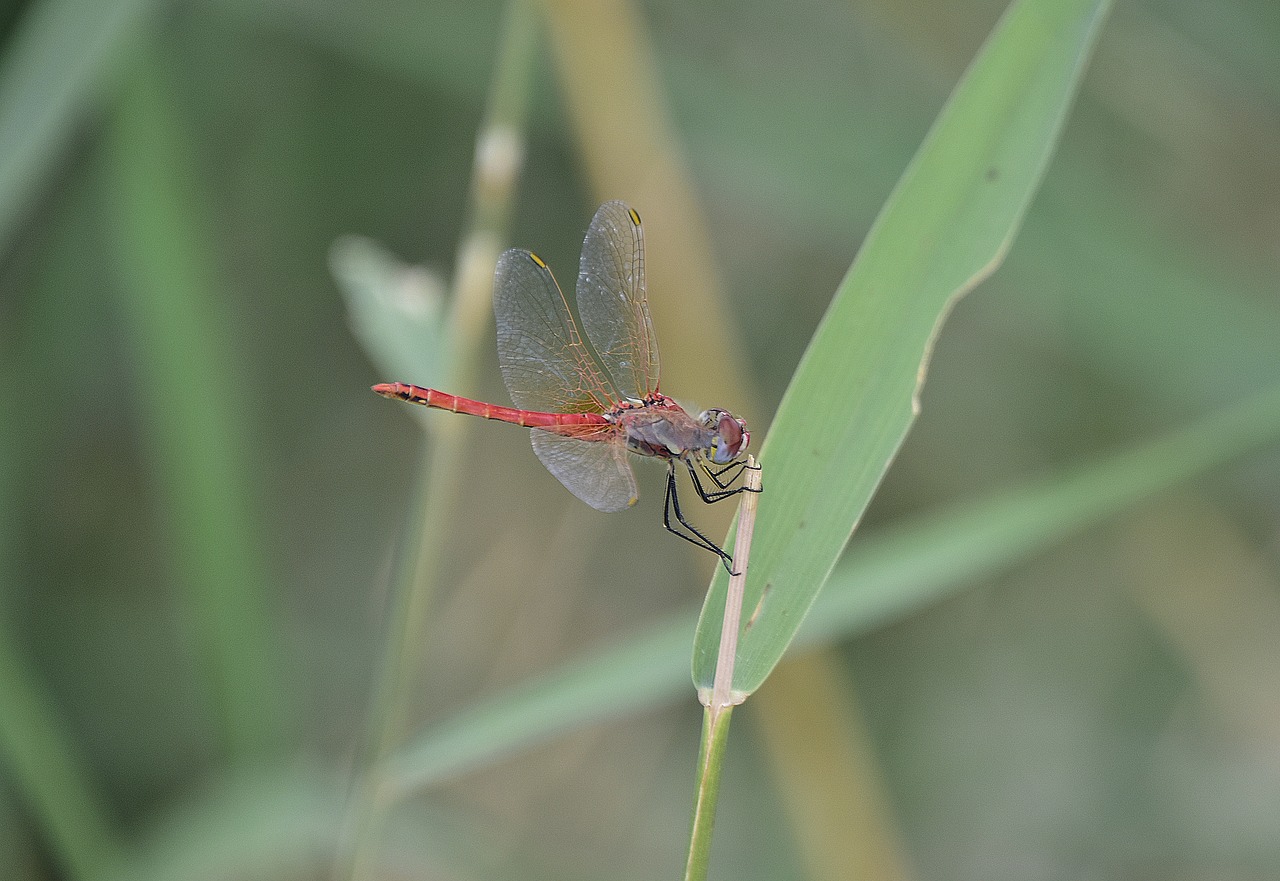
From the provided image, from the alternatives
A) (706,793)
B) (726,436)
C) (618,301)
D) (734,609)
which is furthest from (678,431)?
(706,793)

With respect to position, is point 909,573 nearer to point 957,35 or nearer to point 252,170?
point 957,35

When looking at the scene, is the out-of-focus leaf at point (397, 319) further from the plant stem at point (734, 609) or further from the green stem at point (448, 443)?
the plant stem at point (734, 609)

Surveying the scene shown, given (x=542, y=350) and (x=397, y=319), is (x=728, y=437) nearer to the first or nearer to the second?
(x=542, y=350)

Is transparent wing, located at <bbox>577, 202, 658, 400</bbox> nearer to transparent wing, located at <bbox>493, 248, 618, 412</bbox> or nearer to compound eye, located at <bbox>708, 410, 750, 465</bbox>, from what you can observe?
transparent wing, located at <bbox>493, 248, 618, 412</bbox>

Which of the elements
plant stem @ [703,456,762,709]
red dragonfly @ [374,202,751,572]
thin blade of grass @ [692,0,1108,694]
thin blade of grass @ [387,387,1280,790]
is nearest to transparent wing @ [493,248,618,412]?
red dragonfly @ [374,202,751,572]

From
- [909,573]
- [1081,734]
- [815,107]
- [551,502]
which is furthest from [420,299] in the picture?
[1081,734]

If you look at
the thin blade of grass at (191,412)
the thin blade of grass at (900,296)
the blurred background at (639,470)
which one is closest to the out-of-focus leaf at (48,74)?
Answer: the blurred background at (639,470)
